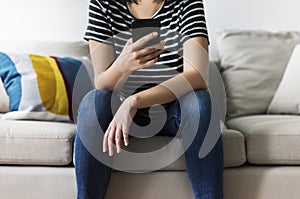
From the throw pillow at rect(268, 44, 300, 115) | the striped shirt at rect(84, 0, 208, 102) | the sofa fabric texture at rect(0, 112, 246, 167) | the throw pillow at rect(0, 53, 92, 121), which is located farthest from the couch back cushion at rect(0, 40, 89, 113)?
the throw pillow at rect(268, 44, 300, 115)

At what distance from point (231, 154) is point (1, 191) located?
740 mm

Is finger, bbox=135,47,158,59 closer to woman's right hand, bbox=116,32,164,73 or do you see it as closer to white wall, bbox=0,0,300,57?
woman's right hand, bbox=116,32,164,73

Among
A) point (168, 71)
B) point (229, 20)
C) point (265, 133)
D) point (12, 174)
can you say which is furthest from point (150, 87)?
point (229, 20)

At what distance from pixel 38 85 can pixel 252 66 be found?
3.11 ft

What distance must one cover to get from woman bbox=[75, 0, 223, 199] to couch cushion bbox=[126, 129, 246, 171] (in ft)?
0.15

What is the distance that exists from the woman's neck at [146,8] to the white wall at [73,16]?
80 cm

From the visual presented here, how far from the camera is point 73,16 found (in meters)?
2.39

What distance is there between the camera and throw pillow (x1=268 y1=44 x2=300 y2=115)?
2.05 m

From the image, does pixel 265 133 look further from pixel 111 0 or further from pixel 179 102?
pixel 111 0

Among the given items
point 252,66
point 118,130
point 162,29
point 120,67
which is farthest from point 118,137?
point 252,66

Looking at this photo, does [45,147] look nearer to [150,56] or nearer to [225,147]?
[150,56]

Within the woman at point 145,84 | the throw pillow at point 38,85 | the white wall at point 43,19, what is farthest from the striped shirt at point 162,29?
the white wall at point 43,19

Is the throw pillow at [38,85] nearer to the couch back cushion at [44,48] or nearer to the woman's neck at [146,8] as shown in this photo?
the couch back cushion at [44,48]

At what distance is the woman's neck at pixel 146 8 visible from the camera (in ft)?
5.38
